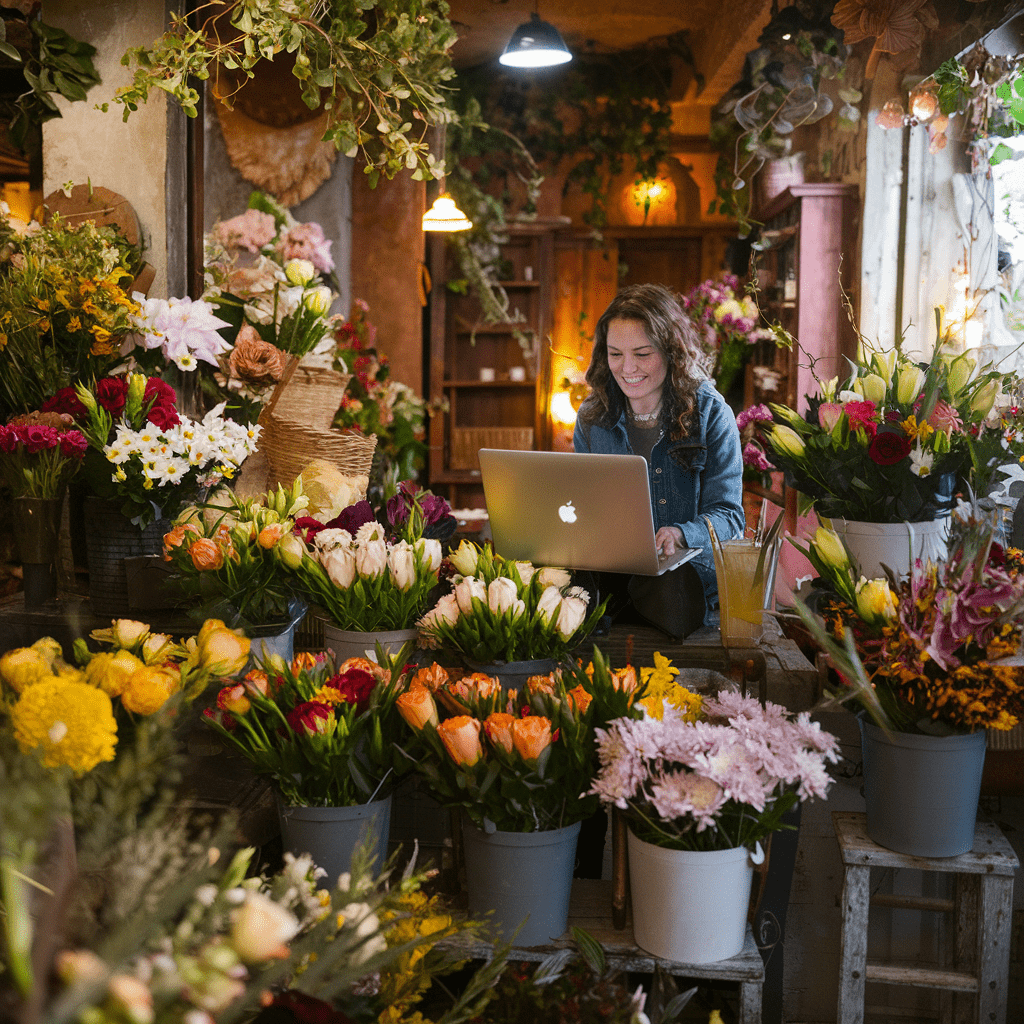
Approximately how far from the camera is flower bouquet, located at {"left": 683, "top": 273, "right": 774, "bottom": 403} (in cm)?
517

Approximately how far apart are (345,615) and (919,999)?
1.17 meters

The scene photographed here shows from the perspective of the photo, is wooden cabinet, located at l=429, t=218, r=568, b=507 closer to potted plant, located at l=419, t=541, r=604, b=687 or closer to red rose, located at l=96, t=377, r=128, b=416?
red rose, located at l=96, t=377, r=128, b=416

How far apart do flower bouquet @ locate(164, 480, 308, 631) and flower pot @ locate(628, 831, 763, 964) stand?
75 centimetres

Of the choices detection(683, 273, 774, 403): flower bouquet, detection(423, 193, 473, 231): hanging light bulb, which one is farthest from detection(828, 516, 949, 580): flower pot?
detection(423, 193, 473, 231): hanging light bulb

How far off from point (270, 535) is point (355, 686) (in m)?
0.46

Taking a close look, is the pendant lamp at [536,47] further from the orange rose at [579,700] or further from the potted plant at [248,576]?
the orange rose at [579,700]

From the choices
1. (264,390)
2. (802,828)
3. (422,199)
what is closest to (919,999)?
(802,828)

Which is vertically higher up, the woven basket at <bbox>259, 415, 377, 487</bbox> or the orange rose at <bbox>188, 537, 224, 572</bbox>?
the woven basket at <bbox>259, 415, 377, 487</bbox>

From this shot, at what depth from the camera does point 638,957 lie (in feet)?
4.14

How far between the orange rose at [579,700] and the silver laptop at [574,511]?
0.55m

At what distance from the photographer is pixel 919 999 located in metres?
1.76

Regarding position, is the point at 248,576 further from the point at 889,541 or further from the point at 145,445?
the point at 889,541

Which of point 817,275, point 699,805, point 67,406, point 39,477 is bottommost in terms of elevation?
point 699,805

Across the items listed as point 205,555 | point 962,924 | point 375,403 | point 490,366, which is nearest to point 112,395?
point 205,555
